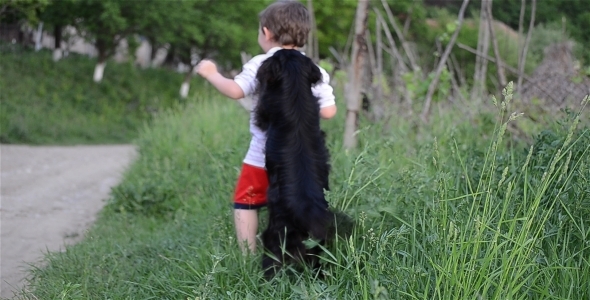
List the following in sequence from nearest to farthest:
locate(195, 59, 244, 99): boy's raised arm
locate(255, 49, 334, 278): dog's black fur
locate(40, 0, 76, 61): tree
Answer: locate(255, 49, 334, 278): dog's black fur → locate(195, 59, 244, 99): boy's raised arm → locate(40, 0, 76, 61): tree

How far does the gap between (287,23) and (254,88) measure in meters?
0.38

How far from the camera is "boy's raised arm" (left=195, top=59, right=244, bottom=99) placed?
387cm

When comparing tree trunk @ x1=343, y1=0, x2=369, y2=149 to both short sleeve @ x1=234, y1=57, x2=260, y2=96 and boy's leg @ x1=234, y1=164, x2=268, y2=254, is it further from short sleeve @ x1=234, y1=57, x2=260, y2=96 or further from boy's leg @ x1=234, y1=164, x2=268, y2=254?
short sleeve @ x1=234, y1=57, x2=260, y2=96

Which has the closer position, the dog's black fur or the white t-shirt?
the dog's black fur

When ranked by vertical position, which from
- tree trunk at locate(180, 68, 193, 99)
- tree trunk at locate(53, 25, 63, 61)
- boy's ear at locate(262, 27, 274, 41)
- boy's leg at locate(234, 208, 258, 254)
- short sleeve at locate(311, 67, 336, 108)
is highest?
boy's ear at locate(262, 27, 274, 41)

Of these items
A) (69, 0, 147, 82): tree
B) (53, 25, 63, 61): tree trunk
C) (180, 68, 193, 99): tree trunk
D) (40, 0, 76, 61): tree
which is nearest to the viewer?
(40, 0, 76, 61): tree

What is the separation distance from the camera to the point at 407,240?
331 cm

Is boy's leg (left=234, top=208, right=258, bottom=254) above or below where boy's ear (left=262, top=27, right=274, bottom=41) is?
below

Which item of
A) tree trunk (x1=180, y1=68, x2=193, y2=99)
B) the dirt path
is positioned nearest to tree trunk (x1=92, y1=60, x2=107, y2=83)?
tree trunk (x1=180, y1=68, x2=193, y2=99)

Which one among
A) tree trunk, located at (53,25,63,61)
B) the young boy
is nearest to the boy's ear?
the young boy

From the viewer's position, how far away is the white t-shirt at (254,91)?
3.95 metres

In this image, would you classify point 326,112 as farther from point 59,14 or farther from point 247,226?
point 59,14

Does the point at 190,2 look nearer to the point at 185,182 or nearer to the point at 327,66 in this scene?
the point at 327,66

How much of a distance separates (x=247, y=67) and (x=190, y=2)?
29044mm
